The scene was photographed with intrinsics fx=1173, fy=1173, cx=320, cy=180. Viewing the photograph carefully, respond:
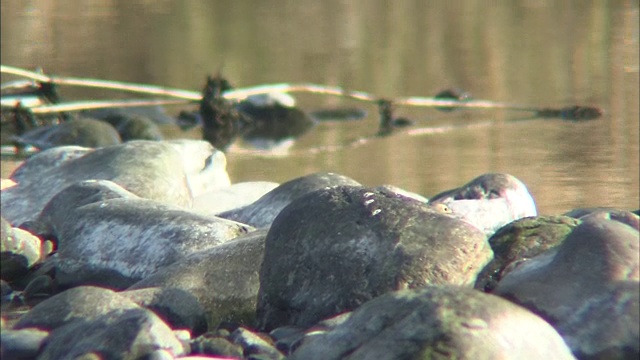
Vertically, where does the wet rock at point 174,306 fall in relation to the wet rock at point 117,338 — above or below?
below

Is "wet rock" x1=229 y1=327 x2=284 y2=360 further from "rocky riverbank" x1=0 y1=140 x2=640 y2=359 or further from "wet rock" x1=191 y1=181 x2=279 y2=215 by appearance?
"wet rock" x1=191 y1=181 x2=279 y2=215

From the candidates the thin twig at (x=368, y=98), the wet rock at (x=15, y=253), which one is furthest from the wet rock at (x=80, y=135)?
the wet rock at (x=15, y=253)

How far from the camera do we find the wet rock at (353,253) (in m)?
4.06

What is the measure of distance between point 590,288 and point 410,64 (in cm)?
1251

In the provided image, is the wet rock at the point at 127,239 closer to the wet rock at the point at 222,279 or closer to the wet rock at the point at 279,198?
the wet rock at the point at 222,279

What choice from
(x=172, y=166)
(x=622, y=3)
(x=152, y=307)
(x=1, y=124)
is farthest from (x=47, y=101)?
(x=622, y=3)

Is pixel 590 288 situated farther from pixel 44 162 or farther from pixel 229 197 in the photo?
pixel 44 162

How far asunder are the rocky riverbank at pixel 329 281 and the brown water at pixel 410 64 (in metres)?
2.91

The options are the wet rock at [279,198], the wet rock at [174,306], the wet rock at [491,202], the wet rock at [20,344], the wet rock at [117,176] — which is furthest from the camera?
the wet rock at [117,176]

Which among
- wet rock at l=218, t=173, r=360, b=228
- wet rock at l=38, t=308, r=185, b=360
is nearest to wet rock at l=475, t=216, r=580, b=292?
wet rock at l=38, t=308, r=185, b=360

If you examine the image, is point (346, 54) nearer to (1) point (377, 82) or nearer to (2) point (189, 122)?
(1) point (377, 82)

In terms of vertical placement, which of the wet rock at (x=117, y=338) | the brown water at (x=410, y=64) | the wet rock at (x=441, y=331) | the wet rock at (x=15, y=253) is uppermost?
the wet rock at (x=441, y=331)

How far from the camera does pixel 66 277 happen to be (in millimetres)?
5277

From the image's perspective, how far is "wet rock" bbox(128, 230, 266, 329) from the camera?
4535 millimetres
